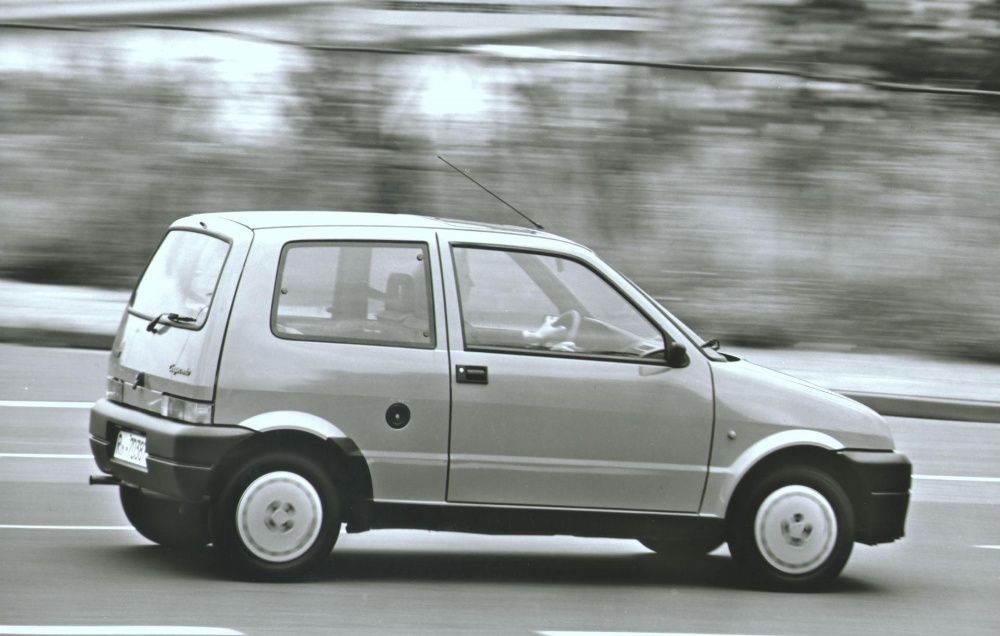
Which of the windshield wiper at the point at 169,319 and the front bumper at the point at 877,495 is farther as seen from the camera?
the front bumper at the point at 877,495

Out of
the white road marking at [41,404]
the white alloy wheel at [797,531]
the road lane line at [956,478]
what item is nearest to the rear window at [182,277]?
the white alloy wheel at [797,531]

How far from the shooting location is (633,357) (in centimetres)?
700

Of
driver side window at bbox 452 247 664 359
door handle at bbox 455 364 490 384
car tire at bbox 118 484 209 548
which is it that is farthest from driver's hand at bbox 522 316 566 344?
car tire at bbox 118 484 209 548

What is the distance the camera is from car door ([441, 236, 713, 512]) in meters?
6.77

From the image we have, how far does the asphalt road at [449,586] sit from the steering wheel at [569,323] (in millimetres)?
1073

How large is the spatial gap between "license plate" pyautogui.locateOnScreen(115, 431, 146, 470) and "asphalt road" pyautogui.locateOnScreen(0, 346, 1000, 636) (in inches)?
18.4

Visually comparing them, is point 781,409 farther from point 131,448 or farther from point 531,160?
point 531,160

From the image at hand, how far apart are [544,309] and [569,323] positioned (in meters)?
0.13

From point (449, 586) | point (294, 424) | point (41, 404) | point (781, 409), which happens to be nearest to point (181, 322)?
point (294, 424)

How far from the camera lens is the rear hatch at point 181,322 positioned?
6.57 metres

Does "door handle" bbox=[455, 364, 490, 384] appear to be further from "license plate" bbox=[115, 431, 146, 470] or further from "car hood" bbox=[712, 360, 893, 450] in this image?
"license plate" bbox=[115, 431, 146, 470]

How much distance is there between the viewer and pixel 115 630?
19.1ft

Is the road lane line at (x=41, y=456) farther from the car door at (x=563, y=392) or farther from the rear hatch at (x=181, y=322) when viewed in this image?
the car door at (x=563, y=392)

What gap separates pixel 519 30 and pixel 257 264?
11.1 m
